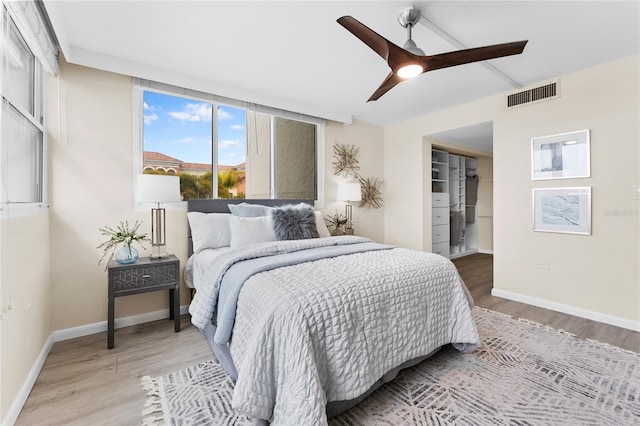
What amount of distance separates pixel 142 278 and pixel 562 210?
166 inches

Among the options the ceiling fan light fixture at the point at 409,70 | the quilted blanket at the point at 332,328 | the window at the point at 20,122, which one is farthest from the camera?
the ceiling fan light fixture at the point at 409,70

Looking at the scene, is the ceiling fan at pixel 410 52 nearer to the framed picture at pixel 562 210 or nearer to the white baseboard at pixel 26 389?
the framed picture at pixel 562 210

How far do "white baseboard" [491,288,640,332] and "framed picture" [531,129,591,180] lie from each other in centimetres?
139

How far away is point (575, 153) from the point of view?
293 cm

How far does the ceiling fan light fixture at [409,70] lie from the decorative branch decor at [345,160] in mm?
2343

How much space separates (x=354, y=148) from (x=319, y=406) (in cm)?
388

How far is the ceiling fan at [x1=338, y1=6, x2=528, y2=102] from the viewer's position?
1688 mm

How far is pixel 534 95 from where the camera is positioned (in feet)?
10.5

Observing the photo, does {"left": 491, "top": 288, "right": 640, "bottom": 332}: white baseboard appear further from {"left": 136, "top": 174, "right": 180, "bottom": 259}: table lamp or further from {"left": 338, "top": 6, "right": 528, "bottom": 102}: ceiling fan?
{"left": 136, "top": 174, "right": 180, "bottom": 259}: table lamp

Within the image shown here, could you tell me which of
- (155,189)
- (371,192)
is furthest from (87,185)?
(371,192)

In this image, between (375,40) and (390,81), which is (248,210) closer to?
(390,81)

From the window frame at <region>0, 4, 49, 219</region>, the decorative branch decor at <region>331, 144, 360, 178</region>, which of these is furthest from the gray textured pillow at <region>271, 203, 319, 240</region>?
the window frame at <region>0, 4, 49, 219</region>

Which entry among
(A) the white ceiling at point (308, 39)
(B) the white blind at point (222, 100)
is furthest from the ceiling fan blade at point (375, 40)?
(B) the white blind at point (222, 100)

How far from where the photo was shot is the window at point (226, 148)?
3.01 meters
